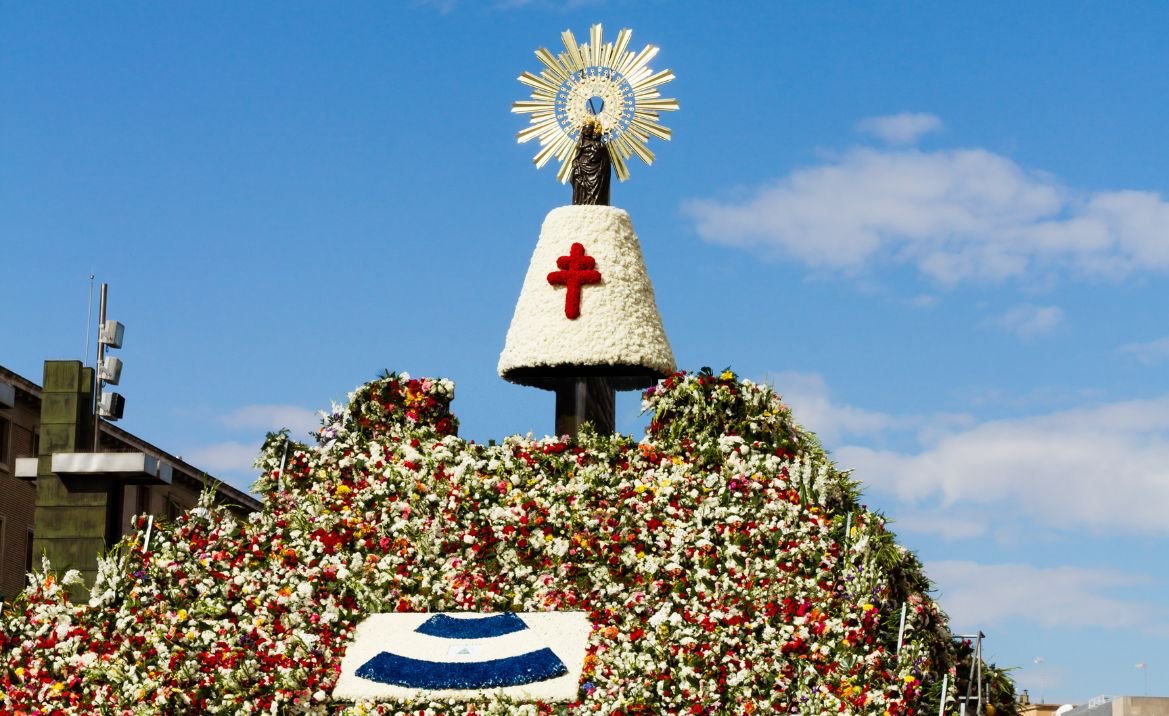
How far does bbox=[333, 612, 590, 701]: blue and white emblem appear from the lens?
20.9 metres

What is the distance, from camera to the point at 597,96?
27.7 metres

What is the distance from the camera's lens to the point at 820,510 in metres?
23.0

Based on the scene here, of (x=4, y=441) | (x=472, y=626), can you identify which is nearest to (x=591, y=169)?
(x=472, y=626)

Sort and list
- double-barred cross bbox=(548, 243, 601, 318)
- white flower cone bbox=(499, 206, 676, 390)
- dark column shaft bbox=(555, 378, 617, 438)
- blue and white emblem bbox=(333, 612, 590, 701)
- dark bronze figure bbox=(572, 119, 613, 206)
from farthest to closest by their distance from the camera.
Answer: dark bronze figure bbox=(572, 119, 613, 206) < dark column shaft bbox=(555, 378, 617, 438) < double-barred cross bbox=(548, 243, 601, 318) < white flower cone bbox=(499, 206, 676, 390) < blue and white emblem bbox=(333, 612, 590, 701)

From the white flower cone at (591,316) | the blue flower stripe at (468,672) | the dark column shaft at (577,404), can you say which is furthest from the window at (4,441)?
the blue flower stripe at (468,672)

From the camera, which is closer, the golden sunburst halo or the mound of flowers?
the mound of flowers

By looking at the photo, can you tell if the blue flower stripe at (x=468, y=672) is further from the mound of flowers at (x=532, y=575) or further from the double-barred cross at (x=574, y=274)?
the double-barred cross at (x=574, y=274)

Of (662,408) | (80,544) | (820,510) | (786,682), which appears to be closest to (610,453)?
(662,408)

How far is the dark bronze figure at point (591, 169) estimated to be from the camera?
27.4 metres

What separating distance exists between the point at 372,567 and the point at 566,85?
30.5 ft

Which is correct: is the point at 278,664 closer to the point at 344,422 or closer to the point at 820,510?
the point at 344,422

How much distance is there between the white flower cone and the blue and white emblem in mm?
5274

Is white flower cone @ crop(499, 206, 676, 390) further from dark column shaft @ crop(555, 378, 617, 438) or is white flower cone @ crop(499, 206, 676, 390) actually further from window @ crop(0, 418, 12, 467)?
window @ crop(0, 418, 12, 467)

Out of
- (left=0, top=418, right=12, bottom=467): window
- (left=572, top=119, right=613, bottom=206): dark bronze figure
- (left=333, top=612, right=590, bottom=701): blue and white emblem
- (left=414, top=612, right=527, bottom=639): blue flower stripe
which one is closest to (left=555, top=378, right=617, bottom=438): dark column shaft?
(left=572, top=119, right=613, bottom=206): dark bronze figure
